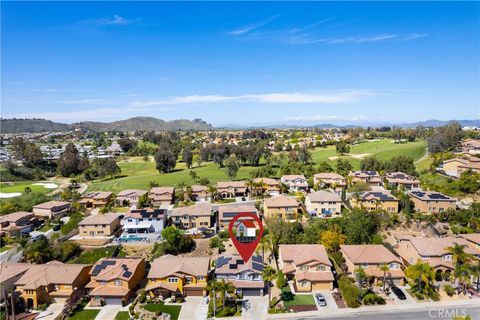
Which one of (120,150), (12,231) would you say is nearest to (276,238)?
(12,231)

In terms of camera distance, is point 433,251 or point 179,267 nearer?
point 179,267

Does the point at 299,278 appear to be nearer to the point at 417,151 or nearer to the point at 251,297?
the point at 251,297

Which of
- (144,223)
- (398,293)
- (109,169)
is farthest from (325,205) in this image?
(109,169)

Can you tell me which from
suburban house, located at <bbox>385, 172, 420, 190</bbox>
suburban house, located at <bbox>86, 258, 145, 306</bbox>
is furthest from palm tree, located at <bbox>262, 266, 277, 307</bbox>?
suburban house, located at <bbox>385, 172, 420, 190</bbox>

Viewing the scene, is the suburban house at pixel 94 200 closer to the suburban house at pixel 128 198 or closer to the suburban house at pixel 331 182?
the suburban house at pixel 128 198

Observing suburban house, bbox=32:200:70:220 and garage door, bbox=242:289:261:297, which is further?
suburban house, bbox=32:200:70:220

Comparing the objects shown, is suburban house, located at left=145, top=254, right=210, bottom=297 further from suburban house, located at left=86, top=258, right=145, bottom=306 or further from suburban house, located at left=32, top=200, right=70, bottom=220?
suburban house, located at left=32, top=200, right=70, bottom=220

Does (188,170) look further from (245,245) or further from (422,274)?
(422,274)
